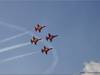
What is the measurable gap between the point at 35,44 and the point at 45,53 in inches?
186

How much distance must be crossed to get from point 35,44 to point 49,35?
5.86 meters

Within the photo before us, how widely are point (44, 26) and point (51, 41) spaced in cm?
676

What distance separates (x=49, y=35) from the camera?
191 meters

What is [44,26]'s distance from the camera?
186m

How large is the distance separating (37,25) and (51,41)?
7.44 m

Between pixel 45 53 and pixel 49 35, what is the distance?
21.3 ft

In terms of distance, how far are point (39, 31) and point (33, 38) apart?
403 cm

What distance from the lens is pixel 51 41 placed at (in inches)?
7480

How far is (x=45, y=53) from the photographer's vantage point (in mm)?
190125

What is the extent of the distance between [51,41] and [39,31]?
5.64m

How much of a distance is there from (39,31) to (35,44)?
5068mm
